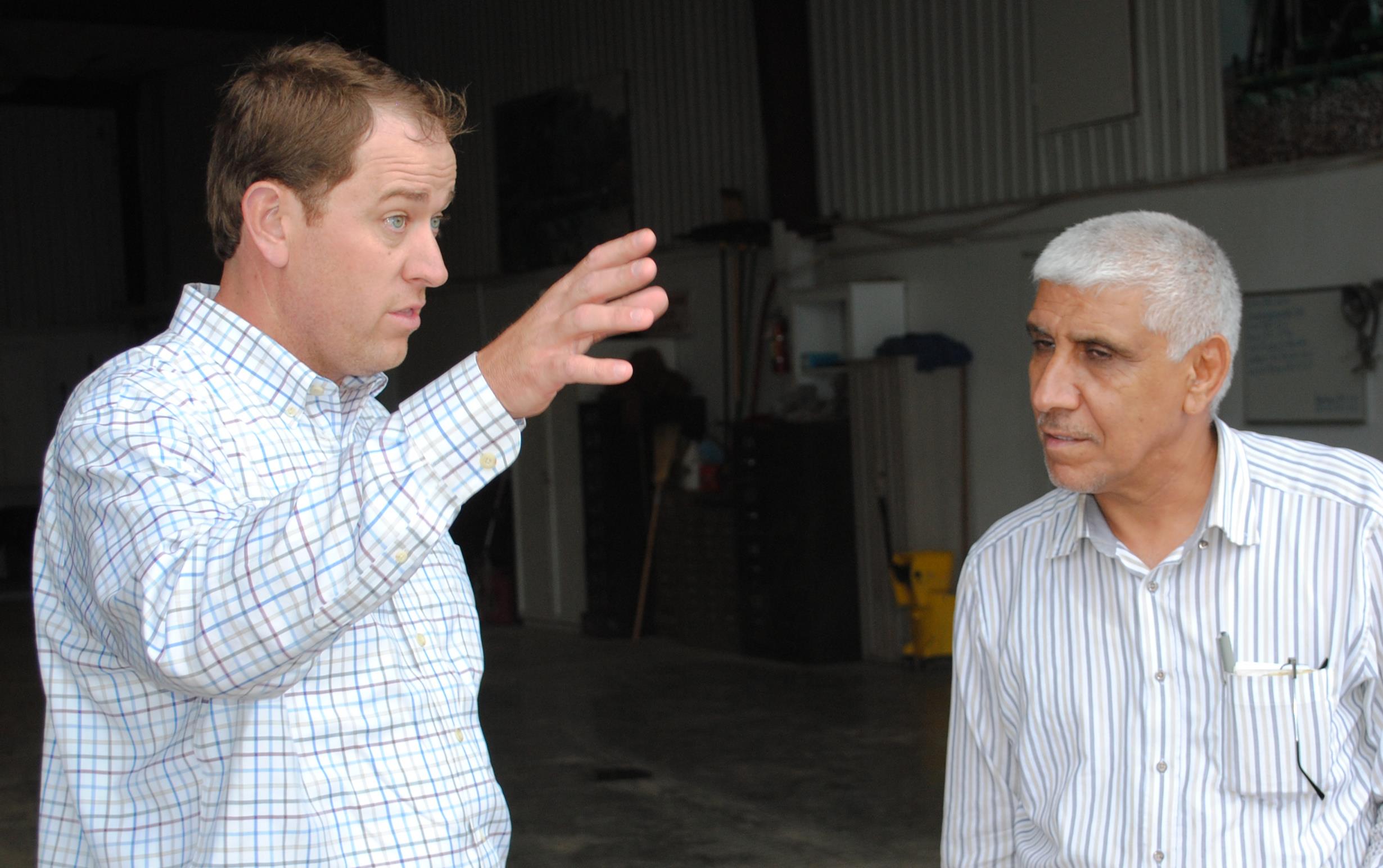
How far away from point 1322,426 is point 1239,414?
0.46 metres

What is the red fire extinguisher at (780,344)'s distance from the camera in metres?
9.71

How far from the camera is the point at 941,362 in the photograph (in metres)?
8.55

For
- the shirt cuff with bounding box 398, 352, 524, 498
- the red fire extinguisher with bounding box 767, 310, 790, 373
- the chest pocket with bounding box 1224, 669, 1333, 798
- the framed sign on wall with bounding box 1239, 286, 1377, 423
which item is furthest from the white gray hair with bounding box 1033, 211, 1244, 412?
the red fire extinguisher with bounding box 767, 310, 790, 373

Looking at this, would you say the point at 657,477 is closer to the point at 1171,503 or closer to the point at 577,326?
the point at 1171,503

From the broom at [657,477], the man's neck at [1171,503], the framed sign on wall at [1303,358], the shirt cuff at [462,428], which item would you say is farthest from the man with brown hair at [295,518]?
the broom at [657,477]

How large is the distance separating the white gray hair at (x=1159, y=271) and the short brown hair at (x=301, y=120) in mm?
910

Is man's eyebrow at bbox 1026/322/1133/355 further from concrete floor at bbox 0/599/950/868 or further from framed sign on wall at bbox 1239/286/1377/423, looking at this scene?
framed sign on wall at bbox 1239/286/1377/423

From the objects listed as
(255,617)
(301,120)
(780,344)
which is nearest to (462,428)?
(255,617)

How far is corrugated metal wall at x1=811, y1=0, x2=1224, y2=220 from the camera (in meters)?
7.28

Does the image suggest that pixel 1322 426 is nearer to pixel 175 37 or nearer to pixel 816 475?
pixel 816 475

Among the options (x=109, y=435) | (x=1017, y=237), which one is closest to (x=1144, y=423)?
(x=109, y=435)

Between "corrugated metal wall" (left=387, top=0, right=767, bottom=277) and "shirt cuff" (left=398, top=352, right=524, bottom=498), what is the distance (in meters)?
7.67

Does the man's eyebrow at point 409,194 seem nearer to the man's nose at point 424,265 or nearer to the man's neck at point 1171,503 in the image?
the man's nose at point 424,265

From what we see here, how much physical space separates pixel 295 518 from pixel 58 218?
1737 centimetres
